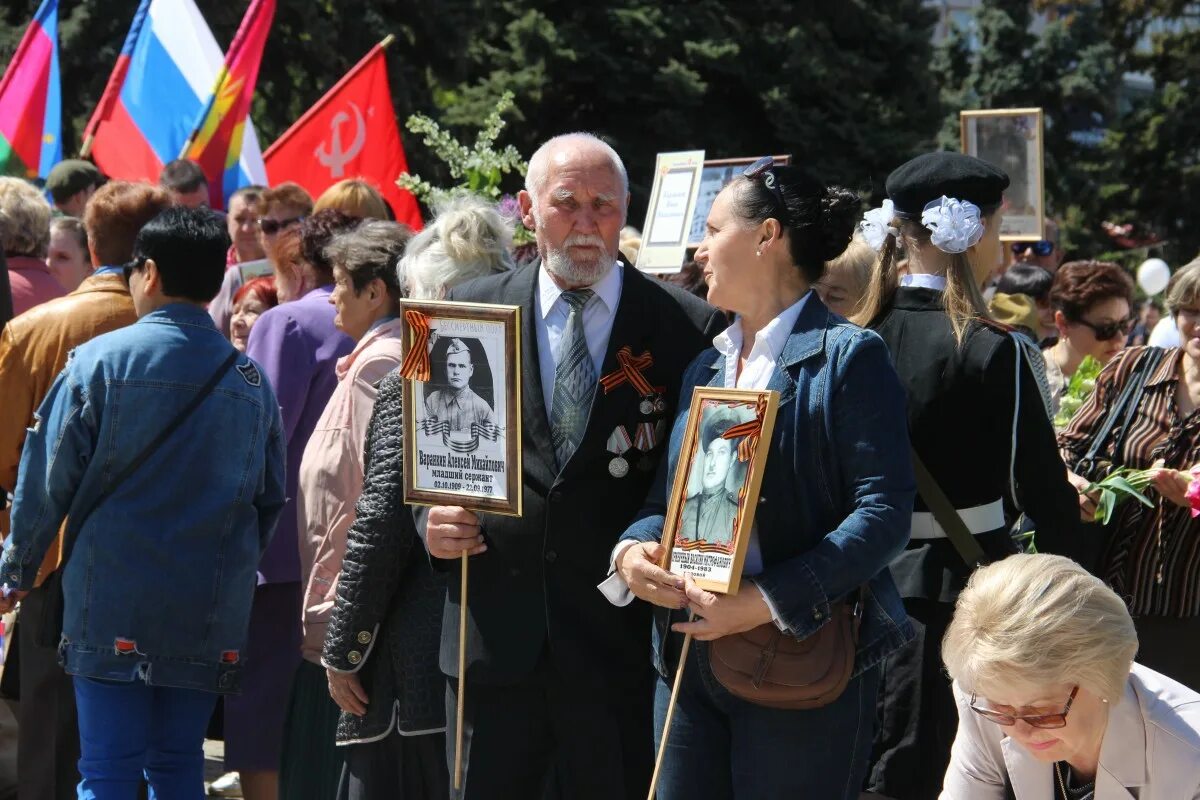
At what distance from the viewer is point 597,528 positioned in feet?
12.8

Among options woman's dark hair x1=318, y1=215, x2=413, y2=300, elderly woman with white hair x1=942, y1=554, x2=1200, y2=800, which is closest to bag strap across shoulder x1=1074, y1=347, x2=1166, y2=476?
elderly woman with white hair x1=942, y1=554, x2=1200, y2=800

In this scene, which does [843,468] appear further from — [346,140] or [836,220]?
[346,140]

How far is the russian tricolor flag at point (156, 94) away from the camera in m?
10.5

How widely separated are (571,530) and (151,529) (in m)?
1.55

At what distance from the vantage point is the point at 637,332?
4.00 m

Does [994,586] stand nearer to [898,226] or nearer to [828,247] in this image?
[828,247]

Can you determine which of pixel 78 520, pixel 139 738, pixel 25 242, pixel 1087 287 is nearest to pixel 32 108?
pixel 25 242

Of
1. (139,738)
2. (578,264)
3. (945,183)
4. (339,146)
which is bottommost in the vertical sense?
(139,738)

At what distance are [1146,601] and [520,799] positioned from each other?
2.25 metres

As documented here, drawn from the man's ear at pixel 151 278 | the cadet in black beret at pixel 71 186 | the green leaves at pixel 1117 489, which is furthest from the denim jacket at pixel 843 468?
the cadet in black beret at pixel 71 186

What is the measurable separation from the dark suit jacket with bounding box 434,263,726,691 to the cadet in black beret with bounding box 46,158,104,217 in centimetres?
548

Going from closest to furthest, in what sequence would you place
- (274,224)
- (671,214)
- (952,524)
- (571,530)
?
(571,530) < (952,524) < (274,224) < (671,214)

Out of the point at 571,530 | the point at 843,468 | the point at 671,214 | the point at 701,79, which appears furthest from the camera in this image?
the point at 701,79

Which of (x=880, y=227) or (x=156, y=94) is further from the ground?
(x=156, y=94)
